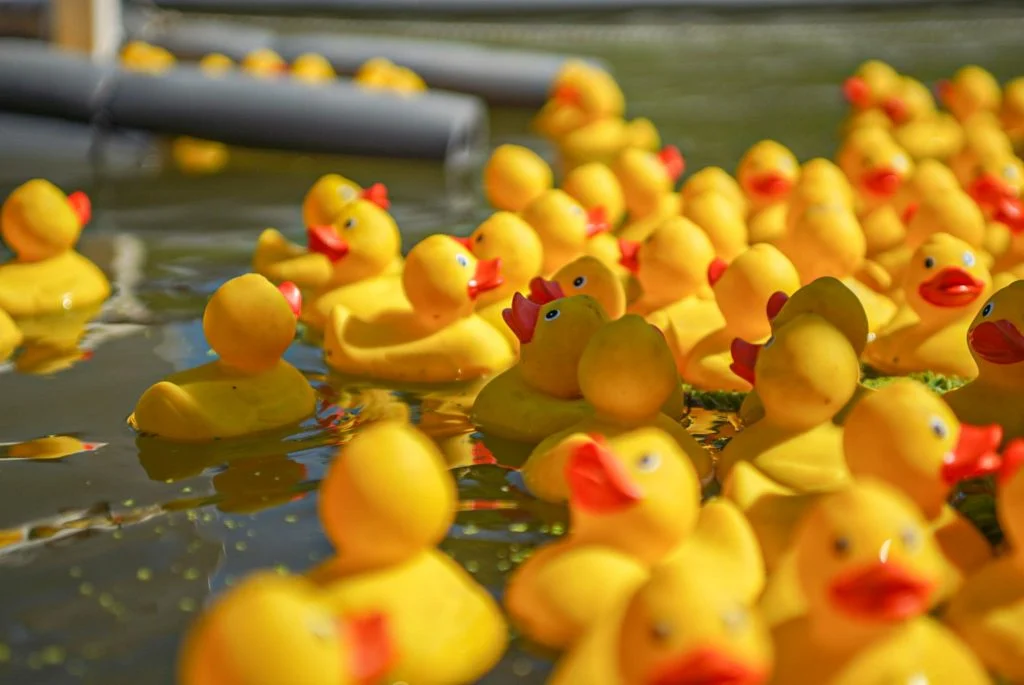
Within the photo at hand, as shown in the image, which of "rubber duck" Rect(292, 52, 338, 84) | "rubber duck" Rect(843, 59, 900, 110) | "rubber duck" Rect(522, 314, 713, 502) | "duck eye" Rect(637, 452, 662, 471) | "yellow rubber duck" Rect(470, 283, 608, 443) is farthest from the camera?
"rubber duck" Rect(292, 52, 338, 84)

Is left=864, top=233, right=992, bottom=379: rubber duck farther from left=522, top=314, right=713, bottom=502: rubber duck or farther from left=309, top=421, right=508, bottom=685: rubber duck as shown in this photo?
left=309, top=421, right=508, bottom=685: rubber duck

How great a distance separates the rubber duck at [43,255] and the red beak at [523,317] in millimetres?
1646

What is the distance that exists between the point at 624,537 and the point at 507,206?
2889 mm

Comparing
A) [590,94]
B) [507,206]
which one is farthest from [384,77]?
[507,206]

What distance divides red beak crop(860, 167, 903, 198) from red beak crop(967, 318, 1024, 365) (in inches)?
80.6

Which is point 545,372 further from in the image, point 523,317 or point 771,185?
point 771,185

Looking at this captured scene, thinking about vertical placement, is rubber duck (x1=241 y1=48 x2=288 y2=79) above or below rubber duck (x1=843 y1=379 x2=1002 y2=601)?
below

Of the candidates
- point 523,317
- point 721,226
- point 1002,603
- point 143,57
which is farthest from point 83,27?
point 1002,603

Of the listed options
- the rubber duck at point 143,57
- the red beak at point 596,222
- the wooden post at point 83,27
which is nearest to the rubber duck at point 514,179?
the red beak at point 596,222

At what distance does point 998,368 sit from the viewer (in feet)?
10.4

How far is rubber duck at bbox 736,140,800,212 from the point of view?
5160 mm

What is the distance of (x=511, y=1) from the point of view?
1361cm

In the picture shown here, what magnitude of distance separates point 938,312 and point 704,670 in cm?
225

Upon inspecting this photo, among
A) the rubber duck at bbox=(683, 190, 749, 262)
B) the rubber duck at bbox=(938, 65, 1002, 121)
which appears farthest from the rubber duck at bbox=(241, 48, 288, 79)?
the rubber duck at bbox=(683, 190, 749, 262)
